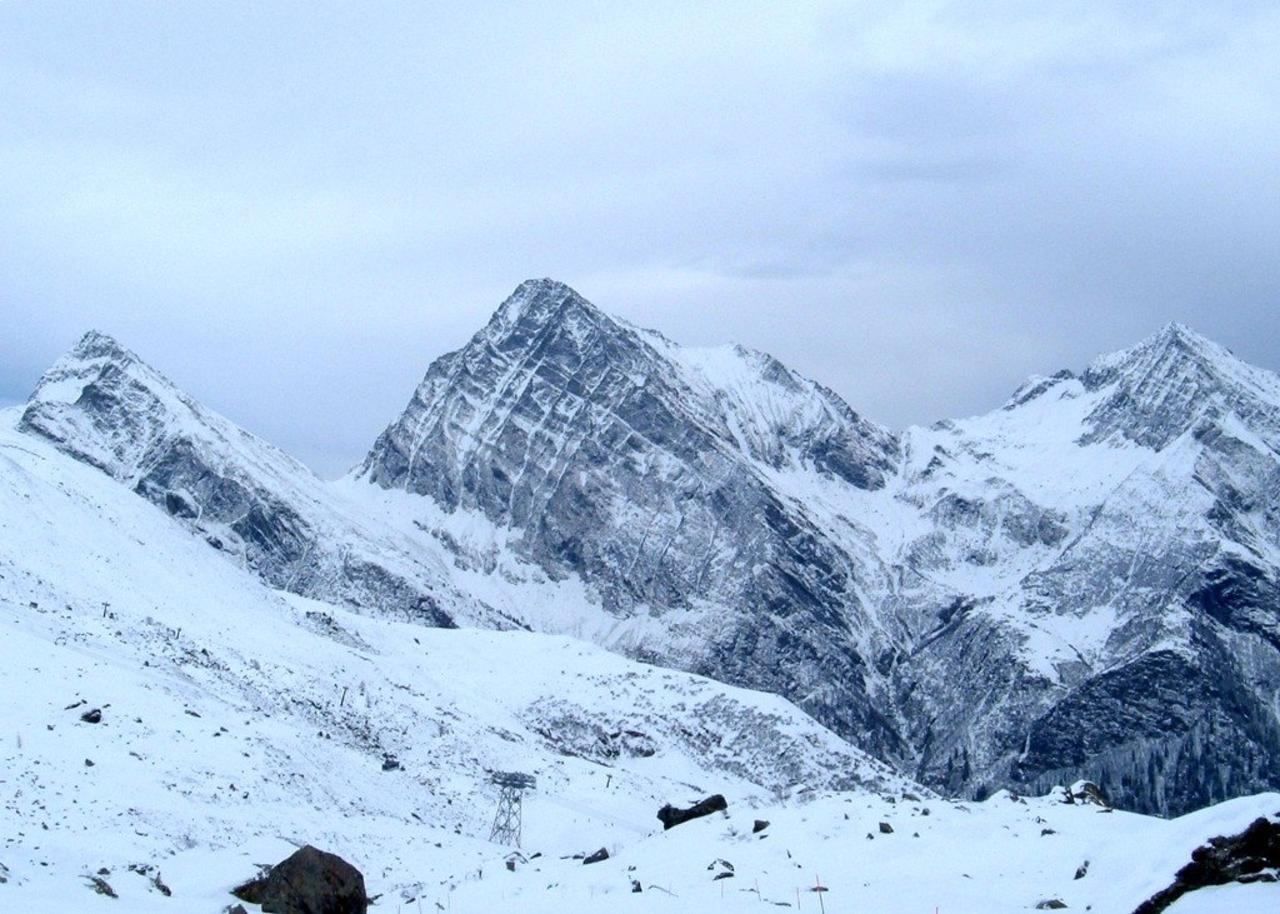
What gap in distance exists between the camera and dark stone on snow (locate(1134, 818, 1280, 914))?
18.3m

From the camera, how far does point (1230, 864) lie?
18.4m

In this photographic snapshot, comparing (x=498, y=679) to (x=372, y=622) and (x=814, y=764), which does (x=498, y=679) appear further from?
(x=814, y=764)

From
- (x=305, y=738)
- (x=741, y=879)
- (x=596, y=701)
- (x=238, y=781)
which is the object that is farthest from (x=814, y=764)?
(x=741, y=879)

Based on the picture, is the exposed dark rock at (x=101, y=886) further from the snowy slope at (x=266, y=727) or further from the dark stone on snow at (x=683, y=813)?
the dark stone on snow at (x=683, y=813)

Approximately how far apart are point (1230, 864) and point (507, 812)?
3794cm

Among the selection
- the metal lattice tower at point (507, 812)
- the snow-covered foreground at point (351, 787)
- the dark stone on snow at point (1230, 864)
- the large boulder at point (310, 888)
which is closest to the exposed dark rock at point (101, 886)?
the snow-covered foreground at point (351, 787)

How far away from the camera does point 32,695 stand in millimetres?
38719

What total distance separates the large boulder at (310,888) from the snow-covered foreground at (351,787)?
4.30 feet

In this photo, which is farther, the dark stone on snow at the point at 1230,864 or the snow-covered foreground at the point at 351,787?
the snow-covered foreground at the point at 351,787

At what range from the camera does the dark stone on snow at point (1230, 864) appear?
18281 millimetres

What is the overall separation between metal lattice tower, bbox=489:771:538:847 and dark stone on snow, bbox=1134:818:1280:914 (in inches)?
1204

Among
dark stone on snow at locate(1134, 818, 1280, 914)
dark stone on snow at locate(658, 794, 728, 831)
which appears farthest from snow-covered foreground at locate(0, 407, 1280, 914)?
dark stone on snow at locate(658, 794, 728, 831)

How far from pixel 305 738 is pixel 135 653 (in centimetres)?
991

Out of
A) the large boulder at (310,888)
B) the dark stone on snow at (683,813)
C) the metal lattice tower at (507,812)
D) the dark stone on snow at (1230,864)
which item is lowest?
the metal lattice tower at (507,812)
